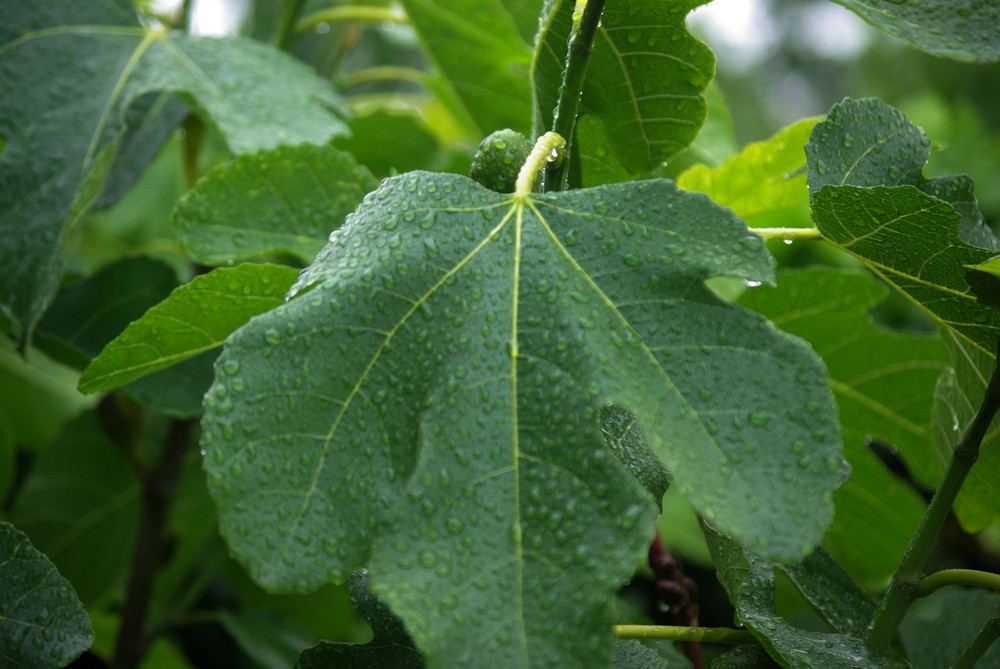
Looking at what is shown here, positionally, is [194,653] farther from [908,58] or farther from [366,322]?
[908,58]

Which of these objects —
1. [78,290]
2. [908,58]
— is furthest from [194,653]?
[908,58]

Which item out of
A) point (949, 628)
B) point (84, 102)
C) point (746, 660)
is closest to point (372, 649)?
point (746, 660)

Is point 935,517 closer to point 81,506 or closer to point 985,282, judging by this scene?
point 985,282

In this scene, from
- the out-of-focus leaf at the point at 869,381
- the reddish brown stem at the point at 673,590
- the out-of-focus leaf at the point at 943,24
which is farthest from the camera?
the out-of-focus leaf at the point at 869,381

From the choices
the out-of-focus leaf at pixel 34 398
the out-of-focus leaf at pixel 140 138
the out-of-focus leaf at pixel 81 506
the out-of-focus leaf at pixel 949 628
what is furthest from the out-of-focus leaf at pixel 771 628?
the out-of-focus leaf at pixel 34 398

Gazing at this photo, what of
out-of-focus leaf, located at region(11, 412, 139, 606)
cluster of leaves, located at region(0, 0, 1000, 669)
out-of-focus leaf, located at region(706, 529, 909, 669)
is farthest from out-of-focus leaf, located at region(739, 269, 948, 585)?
out-of-focus leaf, located at region(11, 412, 139, 606)

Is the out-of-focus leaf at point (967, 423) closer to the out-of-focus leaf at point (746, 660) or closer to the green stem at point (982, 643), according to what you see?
the green stem at point (982, 643)
